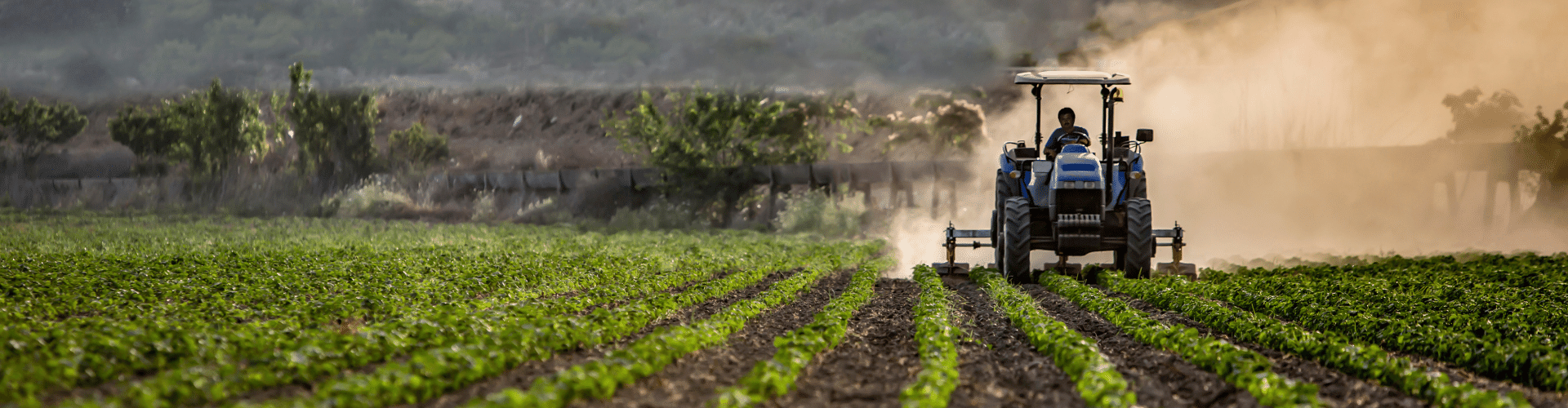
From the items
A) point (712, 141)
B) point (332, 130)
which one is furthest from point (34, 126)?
point (712, 141)

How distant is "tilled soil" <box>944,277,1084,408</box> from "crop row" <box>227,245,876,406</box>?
3993 millimetres

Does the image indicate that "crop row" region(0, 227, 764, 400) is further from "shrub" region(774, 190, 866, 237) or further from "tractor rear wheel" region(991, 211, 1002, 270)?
"shrub" region(774, 190, 866, 237)

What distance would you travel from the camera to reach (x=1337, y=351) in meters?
10.6

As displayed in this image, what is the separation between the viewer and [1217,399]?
9.09 meters

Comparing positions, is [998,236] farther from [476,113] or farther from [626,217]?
[476,113]

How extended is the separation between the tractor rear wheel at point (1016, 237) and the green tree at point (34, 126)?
93212mm

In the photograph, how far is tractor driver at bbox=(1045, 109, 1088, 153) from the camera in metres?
20.2

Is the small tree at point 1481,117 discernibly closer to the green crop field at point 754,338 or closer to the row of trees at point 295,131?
the green crop field at point 754,338

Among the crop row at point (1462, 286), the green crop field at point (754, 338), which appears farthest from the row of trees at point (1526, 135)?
the green crop field at point (754, 338)

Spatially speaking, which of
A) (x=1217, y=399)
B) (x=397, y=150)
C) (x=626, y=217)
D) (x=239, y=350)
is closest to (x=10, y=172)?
(x=397, y=150)

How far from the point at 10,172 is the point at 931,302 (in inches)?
3552

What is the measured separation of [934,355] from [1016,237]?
31.4 ft

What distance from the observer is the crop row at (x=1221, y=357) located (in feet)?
27.7

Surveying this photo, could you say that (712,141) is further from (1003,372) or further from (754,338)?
(1003,372)
